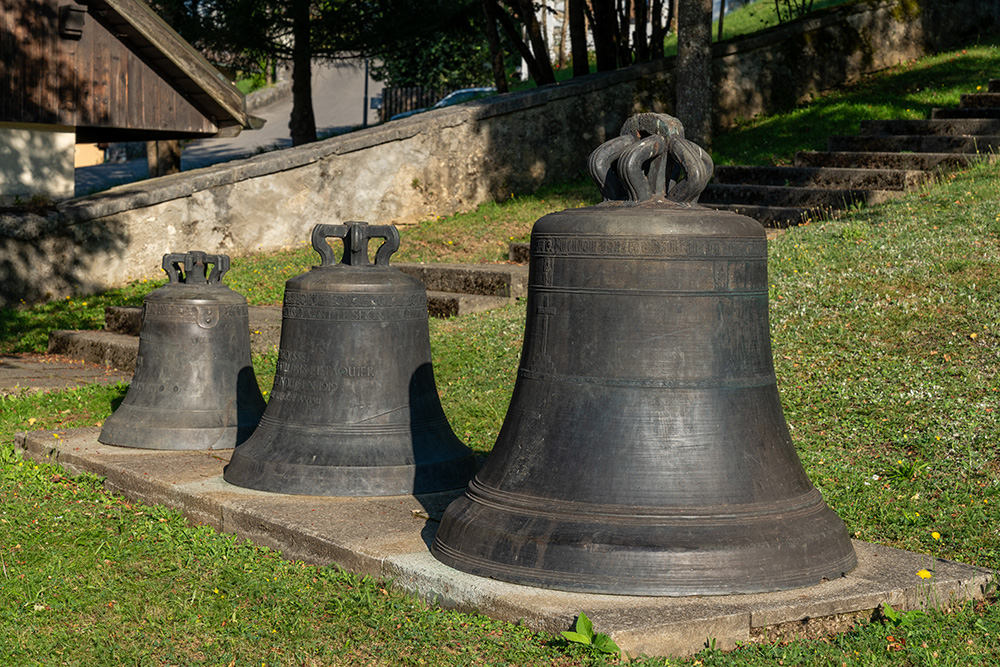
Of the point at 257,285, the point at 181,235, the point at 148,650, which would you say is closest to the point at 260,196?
the point at 181,235

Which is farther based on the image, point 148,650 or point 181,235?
point 181,235

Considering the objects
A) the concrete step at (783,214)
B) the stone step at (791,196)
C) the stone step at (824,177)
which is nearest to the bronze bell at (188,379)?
the concrete step at (783,214)

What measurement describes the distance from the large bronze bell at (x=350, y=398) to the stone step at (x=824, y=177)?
711cm

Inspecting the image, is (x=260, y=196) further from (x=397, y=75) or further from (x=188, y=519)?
(x=397, y=75)

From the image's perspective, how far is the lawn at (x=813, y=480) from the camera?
A: 3545mm

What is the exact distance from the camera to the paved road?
26500mm

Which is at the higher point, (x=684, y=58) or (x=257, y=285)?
(x=684, y=58)

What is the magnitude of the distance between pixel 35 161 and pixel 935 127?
10.3 metres

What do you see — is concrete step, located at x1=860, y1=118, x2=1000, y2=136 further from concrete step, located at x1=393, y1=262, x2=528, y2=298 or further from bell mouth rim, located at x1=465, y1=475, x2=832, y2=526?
bell mouth rim, located at x1=465, y1=475, x2=832, y2=526

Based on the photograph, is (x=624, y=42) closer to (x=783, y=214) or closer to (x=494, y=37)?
(x=494, y=37)

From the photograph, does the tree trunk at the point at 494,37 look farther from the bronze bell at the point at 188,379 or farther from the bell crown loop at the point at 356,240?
the bell crown loop at the point at 356,240

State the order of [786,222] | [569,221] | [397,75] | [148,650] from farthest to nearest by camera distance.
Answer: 1. [397,75]
2. [786,222]
3. [569,221]
4. [148,650]

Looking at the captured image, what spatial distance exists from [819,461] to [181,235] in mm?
8565

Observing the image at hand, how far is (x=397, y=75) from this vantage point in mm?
34250
